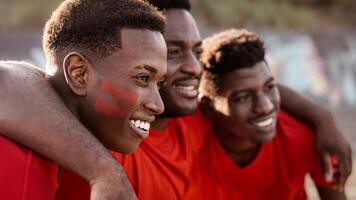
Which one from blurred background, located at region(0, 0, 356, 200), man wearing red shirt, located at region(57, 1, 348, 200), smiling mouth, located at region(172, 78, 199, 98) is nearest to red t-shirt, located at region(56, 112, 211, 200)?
man wearing red shirt, located at region(57, 1, 348, 200)

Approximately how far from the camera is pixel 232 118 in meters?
3.88

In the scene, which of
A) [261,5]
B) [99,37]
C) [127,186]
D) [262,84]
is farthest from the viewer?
[261,5]

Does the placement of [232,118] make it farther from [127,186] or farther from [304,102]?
[127,186]

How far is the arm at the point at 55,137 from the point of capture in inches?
89.1

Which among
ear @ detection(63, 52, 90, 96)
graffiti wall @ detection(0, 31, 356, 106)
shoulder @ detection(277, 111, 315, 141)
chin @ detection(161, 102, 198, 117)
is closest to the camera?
ear @ detection(63, 52, 90, 96)

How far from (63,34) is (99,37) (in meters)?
0.14

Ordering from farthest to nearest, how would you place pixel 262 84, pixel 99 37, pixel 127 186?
pixel 262 84
pixel 99 37
pixel 127 186

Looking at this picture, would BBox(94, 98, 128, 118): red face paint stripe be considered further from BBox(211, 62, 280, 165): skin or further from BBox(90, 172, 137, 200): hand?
BBox(211, 62, 280, 165): skin

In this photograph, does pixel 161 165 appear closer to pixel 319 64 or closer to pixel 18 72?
pixel 18 72

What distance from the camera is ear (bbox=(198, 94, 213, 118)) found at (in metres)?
3.99

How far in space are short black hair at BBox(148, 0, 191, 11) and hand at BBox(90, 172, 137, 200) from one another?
1.39 metres

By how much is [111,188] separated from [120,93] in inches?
15.6

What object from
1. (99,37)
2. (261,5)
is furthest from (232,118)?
(261,5)

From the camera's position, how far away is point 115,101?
248cm
